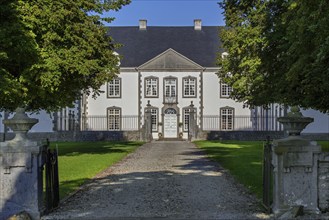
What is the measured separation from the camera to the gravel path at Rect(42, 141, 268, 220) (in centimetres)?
919

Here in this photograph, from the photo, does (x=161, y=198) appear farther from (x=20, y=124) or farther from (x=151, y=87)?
(x=151, y=87)

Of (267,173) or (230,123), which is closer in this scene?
(267,173)

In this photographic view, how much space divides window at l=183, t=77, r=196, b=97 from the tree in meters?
27.0

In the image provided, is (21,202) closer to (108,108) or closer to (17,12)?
(17,12)

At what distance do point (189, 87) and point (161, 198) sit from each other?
38705mm

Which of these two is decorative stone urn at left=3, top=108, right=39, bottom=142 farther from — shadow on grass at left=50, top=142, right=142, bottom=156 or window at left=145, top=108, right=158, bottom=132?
window at left=145, top=108, right=158, bottom=132

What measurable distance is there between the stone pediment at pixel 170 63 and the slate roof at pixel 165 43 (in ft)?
2.99

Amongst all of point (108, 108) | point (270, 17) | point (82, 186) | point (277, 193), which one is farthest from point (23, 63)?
point (108, 108)

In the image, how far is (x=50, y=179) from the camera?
9.97m

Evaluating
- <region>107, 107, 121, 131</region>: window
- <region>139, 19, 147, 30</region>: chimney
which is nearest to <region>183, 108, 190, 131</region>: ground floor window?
<region>107, 107, 121, 131</region>: window

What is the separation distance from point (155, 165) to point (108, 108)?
3133 centimetres

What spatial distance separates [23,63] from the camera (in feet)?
64.2

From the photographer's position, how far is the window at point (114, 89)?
49.8 m

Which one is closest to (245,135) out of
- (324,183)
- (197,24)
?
(197,24)
